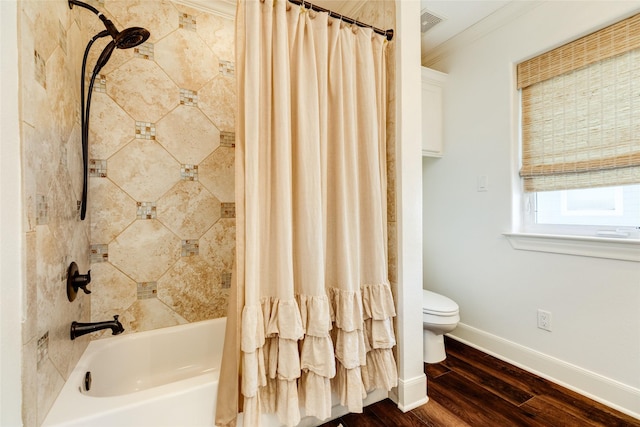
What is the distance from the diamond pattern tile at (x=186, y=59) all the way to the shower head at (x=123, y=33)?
0.48 meters

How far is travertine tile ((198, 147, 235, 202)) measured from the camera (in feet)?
5.95

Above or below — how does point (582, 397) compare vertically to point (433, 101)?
below

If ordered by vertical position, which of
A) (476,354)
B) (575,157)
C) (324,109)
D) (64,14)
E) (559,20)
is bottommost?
(476,354)

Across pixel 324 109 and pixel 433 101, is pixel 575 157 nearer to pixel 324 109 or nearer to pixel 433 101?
pixel 433 101

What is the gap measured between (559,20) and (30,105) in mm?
2690

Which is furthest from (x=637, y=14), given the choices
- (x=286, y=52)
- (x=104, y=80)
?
(x=104, y=80)

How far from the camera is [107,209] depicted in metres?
1.57

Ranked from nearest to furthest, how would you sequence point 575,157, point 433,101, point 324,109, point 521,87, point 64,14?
1. point 64,14
2. point 324,109
3. point 575,157
4. point 521,87
5. point 433,101

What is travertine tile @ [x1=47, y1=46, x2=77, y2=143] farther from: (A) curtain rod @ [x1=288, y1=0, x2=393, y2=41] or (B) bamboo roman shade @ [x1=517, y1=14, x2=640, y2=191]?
(B) bamboo roman shade @ [x1=517, y1=14, x2=640, y2=191]

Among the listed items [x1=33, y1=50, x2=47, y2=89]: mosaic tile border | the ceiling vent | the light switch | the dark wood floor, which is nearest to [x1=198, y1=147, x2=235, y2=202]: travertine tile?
[x1=33, y1=50, x2=47, y2=89]: mosaic tile border

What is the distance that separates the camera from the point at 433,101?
2.41 m

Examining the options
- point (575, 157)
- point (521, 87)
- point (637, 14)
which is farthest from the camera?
point (521, 87)

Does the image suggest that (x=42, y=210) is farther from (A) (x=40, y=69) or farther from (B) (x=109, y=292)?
(B) (x=109, y=292)

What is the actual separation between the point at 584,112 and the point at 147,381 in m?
2.99
